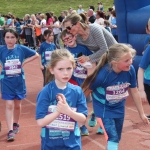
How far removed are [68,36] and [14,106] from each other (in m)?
1.55

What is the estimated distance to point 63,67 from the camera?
3365 millimetres

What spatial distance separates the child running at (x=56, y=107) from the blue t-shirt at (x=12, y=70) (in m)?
2.59

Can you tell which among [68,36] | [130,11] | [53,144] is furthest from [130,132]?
[130,11]

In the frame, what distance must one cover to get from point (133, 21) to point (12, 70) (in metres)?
4.07

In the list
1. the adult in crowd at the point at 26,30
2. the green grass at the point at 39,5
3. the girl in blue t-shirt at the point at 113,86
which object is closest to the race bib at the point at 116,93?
the girl in blue t-shirt at the point at 113,86

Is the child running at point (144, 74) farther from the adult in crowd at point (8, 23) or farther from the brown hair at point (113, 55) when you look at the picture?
the adult in crowd at point (8, 23)

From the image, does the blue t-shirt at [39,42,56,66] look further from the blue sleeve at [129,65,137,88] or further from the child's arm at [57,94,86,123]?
the child's arm at [57,94,86,123]

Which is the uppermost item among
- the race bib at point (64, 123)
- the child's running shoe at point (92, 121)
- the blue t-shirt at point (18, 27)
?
the race bib at point (64, 123)

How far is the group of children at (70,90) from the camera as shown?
3379 millimetres

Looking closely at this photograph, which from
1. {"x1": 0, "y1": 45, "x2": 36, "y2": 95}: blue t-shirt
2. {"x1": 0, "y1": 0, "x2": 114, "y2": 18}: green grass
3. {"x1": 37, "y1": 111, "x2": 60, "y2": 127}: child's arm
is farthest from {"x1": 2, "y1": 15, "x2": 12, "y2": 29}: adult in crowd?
{"x1": 37, "y1": 111, "x2": 60, "y2": 127}: child's arm

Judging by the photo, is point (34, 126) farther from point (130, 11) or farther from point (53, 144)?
point (130, 11)

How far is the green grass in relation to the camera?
36.9 meters

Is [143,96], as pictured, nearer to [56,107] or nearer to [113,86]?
[113,86]

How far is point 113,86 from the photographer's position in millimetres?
4285
